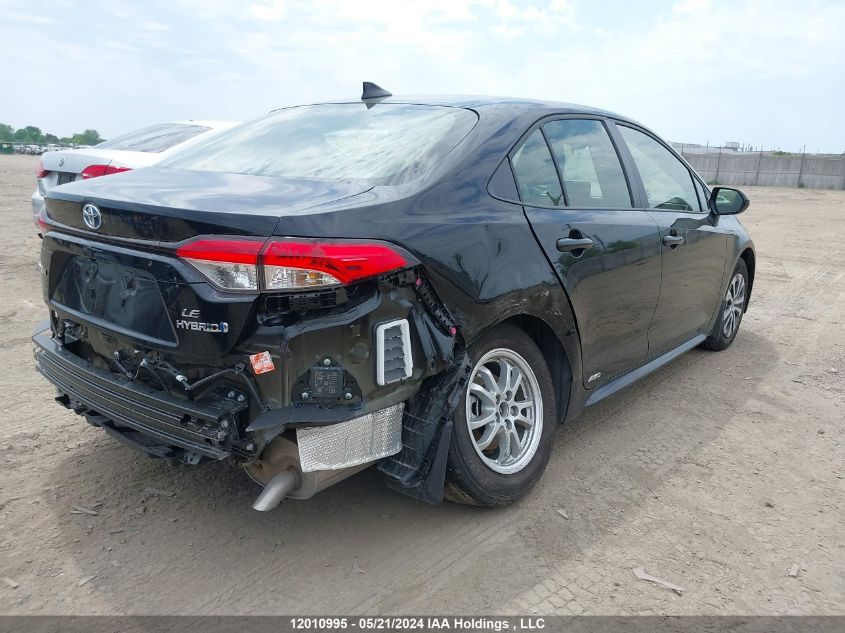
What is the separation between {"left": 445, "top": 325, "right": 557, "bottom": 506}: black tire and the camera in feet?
9.26

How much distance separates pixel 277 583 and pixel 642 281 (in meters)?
2.46

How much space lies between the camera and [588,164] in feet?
12.0

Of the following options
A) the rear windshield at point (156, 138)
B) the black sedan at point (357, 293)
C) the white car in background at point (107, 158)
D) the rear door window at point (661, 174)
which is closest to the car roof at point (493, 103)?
the black sedan at point (357, 293)

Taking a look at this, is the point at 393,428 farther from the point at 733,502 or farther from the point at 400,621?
the point at 733,502

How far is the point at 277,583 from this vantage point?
2578mm

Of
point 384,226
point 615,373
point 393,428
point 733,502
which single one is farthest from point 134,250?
point 733,502

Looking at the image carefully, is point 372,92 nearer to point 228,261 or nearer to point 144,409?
point 228,261

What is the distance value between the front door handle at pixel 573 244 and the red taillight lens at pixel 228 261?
1.48 meters

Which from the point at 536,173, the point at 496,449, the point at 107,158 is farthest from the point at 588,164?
the point at 107,158

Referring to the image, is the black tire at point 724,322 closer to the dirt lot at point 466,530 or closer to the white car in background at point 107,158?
the dirt lot at point 466,530

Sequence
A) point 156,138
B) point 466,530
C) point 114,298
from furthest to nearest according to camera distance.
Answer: point 156,138
point 466,530
point 114,298

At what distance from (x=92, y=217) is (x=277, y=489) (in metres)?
1.24

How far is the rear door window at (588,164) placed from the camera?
3459 millimetres

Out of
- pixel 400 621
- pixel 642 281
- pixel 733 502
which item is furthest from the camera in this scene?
pixel 642 281
